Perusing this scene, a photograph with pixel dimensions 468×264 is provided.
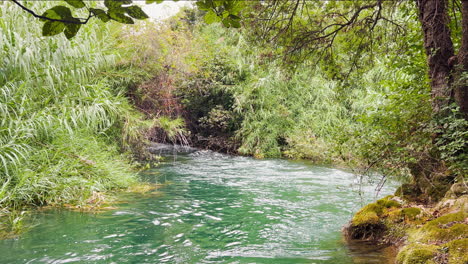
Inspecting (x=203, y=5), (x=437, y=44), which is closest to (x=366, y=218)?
(x=437, y=44)

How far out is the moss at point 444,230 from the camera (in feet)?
9.72

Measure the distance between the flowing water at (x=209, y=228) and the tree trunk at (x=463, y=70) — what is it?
1.63 metres

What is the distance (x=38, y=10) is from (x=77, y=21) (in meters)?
6.42

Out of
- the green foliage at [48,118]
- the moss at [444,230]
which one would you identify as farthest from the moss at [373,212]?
the green foliage at [48,118]

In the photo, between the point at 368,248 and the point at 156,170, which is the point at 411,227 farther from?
the point at 156,170

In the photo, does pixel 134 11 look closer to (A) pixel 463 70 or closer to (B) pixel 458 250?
(B) pixel 458 250

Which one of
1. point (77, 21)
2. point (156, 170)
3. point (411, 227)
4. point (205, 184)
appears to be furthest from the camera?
point (156, 170)

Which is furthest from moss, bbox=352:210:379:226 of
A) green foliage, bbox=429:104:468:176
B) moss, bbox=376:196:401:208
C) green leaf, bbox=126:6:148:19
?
green leaf, bbox=126:6:148:19

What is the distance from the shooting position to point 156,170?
366 inches

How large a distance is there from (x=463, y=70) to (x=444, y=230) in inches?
62.6

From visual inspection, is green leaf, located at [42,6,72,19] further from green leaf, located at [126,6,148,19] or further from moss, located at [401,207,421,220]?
moss, located at [401,207,421,220]

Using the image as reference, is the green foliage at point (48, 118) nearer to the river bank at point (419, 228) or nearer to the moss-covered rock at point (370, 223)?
the moss-covered rock at point (370, 223)

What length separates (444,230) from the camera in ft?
10.1

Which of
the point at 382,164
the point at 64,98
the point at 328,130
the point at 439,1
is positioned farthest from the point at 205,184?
the point at 328,130
